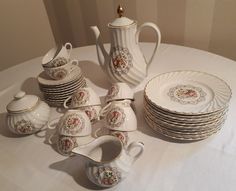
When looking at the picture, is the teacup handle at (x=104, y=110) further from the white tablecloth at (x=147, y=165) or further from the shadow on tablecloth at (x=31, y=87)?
the shadow on tablecloth at (x=31, y=87)

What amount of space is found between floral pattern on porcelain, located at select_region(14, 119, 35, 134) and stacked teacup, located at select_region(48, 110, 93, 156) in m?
0.11

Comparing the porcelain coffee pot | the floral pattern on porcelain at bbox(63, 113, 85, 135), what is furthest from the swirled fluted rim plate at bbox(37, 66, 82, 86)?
the floral pattern on porcelain at bbox(63, 113, 85, 135)

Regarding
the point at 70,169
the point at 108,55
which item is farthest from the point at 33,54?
the point at 70,169

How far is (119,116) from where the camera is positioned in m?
0.64

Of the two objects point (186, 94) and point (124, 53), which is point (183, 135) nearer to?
point (186, 94)

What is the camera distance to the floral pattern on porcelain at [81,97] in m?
0.71

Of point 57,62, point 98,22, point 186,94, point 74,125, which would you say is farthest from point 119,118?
point 98,22

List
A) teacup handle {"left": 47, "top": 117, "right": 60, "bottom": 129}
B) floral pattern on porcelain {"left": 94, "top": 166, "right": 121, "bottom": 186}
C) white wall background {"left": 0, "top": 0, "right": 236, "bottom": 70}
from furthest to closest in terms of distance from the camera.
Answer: white wall background {"left": 0, "top": 0, "right": 236, "bottom": 70}, teacup handle {"left": 47, "top": 117, "right": 60, "bottom": 129}, floral pattern on porcelain {"left": 94, "top": 166, "right": 121, "bottom": 186}

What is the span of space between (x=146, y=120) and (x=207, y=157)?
19 centimetres

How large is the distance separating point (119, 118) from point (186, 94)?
0.22 metres

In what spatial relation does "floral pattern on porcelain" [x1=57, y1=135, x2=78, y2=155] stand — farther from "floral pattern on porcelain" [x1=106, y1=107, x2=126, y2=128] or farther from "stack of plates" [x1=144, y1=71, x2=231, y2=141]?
"stack of plates" [x1=144, y1=71, x2=231, y2=141]

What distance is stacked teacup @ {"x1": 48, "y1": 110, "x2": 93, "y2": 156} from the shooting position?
0.63 metres

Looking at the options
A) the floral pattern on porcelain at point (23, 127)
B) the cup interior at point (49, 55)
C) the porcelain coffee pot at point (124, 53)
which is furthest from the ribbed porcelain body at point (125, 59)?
the floral pattern on porcelain at point (23, 127)

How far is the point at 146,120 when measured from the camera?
73cm
